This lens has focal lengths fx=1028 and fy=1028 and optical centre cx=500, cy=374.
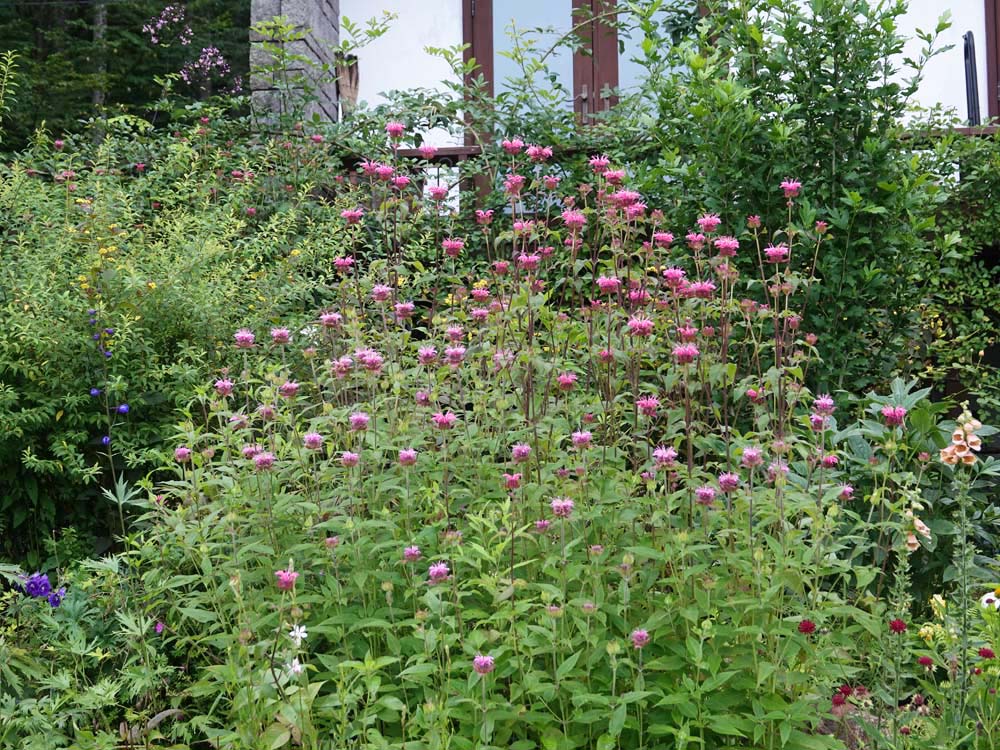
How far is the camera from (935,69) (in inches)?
313

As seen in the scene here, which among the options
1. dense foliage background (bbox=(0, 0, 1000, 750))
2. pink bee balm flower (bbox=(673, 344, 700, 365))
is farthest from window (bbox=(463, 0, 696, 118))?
pink bee balm flower (bbox=(673, 344, 700, 365))

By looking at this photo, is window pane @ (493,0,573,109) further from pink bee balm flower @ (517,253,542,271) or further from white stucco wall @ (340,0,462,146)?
pink bee balm flower @ (517,253,542,271)

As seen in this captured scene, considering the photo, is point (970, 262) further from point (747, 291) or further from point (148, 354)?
point (148, 354)

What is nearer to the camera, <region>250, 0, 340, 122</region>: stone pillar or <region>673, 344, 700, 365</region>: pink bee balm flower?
<region>673, 344, 700, 365</region>: pink bee balm flower

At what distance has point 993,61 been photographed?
812 cm

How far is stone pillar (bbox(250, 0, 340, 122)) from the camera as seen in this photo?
23.7 ft

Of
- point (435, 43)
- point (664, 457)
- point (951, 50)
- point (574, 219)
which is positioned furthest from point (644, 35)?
point (664, 457)

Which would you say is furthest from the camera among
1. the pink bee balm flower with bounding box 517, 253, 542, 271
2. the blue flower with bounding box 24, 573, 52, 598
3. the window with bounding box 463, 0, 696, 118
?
the window with bounding box 463, 0, 696, 118

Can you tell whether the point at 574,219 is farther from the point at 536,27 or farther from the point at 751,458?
the point at 536,27

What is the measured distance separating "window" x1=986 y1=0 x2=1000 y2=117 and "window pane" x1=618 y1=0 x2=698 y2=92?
253 centimetres

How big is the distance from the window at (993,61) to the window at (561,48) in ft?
9.04

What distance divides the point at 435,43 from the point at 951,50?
158 inches

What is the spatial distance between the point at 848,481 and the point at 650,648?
55.3 inches

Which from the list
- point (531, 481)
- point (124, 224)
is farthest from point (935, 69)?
point (531, 481)
